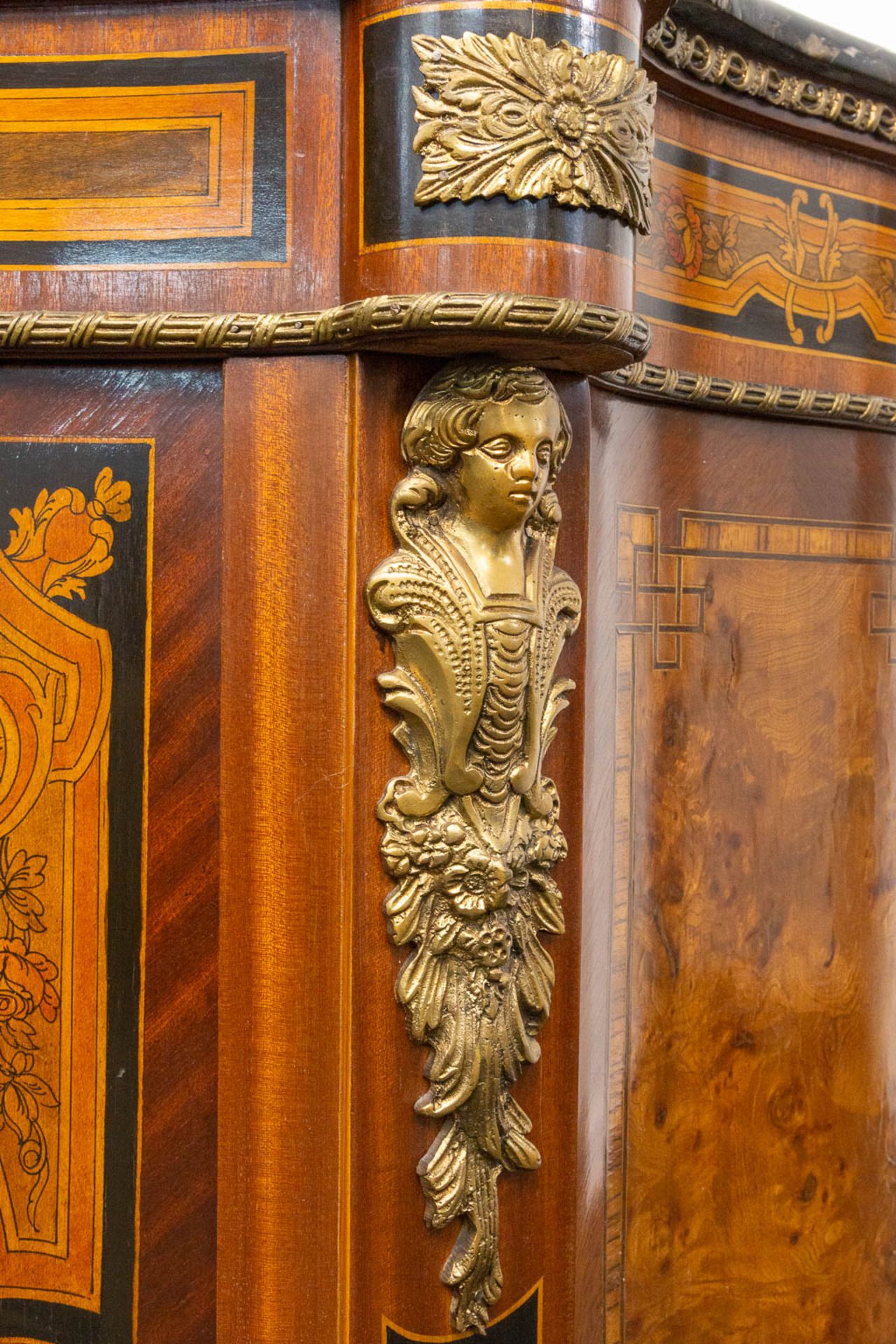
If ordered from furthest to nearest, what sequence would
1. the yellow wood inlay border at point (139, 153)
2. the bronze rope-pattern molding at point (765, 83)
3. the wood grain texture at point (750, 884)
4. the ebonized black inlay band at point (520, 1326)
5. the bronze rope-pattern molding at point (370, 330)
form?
the wood grain texture at point (750, 884)
the bronze rope-pattern molding at point (765, 83)
the ebonized black inlay band at point (520, 1326)
the yellow wood inlay border at point (139, 153)
the bronze rope-pattern molding at point (370, 330)

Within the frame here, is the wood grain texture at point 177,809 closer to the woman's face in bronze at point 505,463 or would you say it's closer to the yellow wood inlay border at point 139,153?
the yellow wood inlay border at point 139,153

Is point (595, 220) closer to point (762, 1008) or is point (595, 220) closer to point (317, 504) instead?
point (317, 504)

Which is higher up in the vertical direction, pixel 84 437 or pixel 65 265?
pixel 65 265

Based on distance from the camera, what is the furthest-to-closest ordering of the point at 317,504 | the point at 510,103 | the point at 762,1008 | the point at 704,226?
the point at 762,1008, the point at 704,226, the point at 317,504, the point at 510,103

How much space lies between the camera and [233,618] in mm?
1351

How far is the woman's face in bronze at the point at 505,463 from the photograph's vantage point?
1.31 m

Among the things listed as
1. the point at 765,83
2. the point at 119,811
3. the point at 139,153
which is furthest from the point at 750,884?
the point at 139,153

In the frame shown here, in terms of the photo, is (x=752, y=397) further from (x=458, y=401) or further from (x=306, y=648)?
(x=306, y=648)

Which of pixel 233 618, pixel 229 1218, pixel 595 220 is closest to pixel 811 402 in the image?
pixel 595 220

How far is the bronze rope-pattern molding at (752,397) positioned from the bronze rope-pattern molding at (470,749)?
7.9 inches

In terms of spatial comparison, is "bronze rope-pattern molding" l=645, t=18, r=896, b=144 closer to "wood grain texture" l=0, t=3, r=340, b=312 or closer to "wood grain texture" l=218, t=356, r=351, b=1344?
"wood grain texture" l=0, t=3, r=340, b=312

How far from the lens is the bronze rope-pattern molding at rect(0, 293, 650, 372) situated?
1.22 m

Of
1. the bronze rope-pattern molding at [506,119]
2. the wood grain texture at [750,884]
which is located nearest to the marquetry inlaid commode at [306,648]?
the bronze rope-pattern molding at [506,119]

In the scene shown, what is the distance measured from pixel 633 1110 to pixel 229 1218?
0.51m
